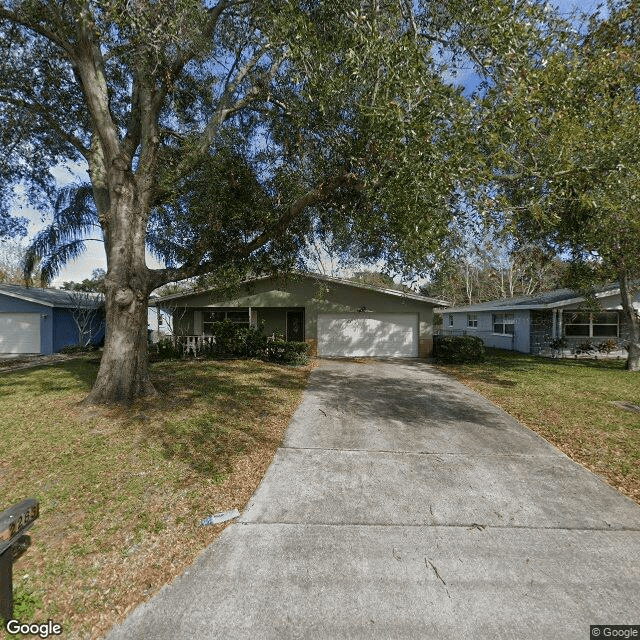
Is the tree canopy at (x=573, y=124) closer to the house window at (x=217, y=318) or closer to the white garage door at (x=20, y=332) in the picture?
the house window at (x=217, y=318)

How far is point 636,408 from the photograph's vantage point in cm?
774

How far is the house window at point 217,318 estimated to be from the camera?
18203mm

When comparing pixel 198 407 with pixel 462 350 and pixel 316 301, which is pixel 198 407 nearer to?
pixel 316 301

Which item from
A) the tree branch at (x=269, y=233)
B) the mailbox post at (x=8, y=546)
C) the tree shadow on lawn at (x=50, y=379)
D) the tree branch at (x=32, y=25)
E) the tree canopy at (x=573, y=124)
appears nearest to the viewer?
the mailbox post at (x=8, y=546)

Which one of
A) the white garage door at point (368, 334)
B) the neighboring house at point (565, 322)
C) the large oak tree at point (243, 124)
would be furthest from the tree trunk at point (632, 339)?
the large oak tree at point (243, 124)

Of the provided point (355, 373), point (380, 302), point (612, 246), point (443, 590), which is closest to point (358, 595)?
point (443, 590)

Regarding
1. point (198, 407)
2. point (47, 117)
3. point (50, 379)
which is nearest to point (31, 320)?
point (50, 379)

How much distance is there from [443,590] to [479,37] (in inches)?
292

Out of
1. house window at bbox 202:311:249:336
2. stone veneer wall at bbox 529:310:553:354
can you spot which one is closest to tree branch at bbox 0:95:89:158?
house window at bbox 202:311:249:336

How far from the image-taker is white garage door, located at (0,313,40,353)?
57.7 feet

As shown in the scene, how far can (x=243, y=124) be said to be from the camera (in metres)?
9.44

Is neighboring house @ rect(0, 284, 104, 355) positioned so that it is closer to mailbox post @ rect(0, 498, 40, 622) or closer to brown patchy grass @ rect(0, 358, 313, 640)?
brown patchy grass @ rect(0, 358, 313, 640)

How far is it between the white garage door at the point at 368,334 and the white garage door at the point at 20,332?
45.9 ft

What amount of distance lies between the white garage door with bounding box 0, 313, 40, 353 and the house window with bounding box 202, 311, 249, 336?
7.99 metres
